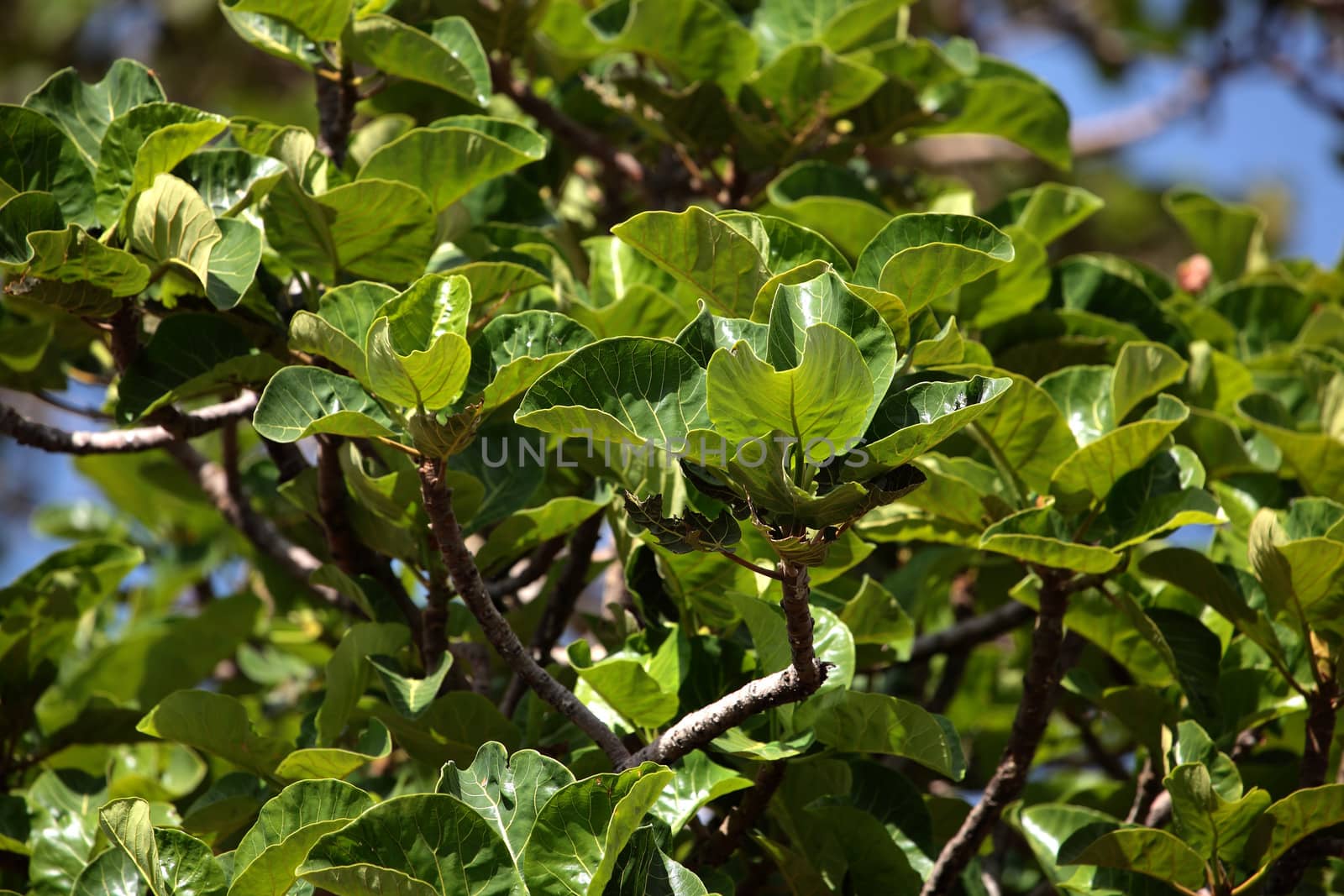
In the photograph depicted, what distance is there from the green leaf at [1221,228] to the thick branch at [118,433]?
1505mm

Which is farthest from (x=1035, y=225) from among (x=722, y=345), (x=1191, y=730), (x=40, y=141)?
(x=40, y=141)

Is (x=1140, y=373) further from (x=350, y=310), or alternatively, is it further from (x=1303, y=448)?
(x=350, y=310)

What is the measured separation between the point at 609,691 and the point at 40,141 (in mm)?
808

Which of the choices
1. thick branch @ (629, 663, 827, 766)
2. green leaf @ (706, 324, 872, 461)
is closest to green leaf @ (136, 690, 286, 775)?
thick branch @ (629, 663, 827, 766)

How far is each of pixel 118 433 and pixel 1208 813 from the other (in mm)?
1257

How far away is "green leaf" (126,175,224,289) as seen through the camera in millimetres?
1284

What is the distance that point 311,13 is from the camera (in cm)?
151

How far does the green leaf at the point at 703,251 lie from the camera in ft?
3.85

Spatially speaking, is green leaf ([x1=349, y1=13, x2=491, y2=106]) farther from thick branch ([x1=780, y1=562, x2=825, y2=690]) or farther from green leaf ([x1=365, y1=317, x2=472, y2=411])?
thick branch ([x1=780, y1=562, x2=825, y2=690])

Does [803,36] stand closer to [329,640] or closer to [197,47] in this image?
[329,640]

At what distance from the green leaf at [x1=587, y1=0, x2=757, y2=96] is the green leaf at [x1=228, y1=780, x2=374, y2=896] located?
111cm

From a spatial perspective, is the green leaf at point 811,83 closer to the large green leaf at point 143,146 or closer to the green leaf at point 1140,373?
the green leaf at point 1140,373

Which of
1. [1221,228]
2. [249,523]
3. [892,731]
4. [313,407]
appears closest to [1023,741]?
[892,731]

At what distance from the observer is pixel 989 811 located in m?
1.45
